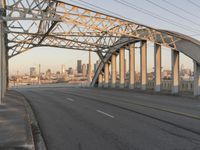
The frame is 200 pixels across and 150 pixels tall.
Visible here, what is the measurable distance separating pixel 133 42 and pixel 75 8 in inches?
614

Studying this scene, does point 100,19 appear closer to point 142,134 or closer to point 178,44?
point 178,44

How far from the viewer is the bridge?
10.2 metres

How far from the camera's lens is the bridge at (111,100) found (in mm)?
10203

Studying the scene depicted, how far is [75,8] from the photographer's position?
109 ft

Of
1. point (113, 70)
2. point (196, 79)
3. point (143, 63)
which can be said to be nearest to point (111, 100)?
point (196, 79)

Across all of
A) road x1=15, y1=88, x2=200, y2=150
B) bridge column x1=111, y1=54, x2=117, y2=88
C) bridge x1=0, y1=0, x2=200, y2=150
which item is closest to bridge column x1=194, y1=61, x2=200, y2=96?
bridge x1=0, y1=0, x2=200, y2=150

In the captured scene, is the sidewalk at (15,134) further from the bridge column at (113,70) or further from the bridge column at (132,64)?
the bridge column at (113,70)

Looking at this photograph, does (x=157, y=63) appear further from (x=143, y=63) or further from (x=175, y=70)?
(x=143, y=63)

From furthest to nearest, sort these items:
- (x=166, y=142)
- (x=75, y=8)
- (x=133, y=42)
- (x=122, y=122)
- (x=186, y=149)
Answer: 1. (x=133, y=42)
2. (x=75, y=8)
3. (x=122, y=122)
4. (x=166, y=142)
5. (x=186, y=149)

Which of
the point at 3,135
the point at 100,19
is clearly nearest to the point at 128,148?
the point at 3,135

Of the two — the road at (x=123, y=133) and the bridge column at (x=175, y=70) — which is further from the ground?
the bridge column at (x=175, y=70)

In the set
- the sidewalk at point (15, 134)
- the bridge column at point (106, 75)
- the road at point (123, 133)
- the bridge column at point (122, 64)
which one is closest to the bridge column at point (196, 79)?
the road at point (123, 133)

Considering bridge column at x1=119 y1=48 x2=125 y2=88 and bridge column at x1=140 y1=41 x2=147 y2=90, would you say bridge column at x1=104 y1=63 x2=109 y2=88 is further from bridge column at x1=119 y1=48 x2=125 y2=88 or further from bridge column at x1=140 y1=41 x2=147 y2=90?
bridge column at x1=140 y1=41 x2=147 y2=90

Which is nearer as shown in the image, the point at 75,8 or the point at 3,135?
the point at 3,135
